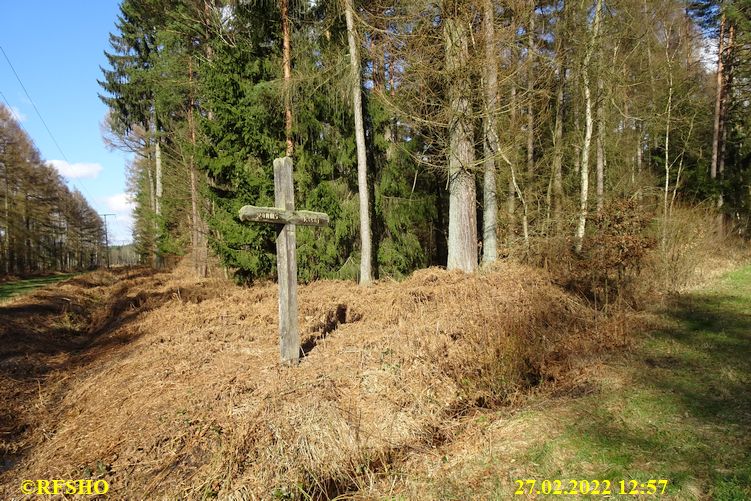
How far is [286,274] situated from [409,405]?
7.41 ft

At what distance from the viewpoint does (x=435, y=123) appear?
1006 cm

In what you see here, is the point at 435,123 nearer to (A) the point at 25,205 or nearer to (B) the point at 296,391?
(B) the point at 296,391

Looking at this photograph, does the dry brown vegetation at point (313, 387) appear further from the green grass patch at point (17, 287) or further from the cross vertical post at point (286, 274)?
the green grass patch at point (17, 287)

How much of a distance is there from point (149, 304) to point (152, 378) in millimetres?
5822

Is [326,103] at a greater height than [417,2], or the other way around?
[417,2]

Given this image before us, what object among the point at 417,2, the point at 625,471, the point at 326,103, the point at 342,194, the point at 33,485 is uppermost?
the point at 417,2

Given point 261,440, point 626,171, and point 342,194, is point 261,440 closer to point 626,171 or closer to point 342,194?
point 342,194


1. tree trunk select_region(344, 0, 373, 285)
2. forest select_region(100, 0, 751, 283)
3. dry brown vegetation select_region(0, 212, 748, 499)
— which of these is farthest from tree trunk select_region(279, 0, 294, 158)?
dry brown vegetation select_region(0, 212, 748, 499)

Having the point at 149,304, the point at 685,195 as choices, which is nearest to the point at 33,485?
the point at 149,304

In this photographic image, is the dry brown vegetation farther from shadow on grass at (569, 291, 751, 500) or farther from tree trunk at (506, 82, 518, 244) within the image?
tree trunk at (506, 82, 518, 244)

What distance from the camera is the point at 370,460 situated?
12.0 feet

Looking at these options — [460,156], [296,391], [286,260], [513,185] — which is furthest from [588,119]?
[296,391]

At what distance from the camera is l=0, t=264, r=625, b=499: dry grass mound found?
140 inches
